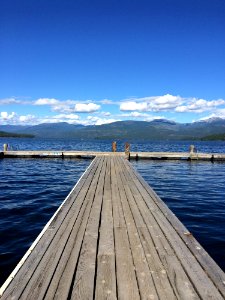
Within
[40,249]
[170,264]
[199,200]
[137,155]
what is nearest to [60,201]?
[199,200]

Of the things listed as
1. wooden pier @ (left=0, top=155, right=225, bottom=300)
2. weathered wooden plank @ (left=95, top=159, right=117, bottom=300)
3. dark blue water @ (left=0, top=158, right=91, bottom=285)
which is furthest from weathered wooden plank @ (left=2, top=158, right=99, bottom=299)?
dark blue water @ (left=0, top=158, right=91, bottom=285)

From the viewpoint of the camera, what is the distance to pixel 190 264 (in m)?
5.29

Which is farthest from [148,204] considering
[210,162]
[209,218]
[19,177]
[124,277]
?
[210,162]

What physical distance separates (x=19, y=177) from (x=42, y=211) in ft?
32.4

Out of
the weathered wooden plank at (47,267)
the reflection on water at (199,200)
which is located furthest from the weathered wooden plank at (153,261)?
the reflection on water at (199,200)

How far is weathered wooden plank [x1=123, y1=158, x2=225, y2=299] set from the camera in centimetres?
441

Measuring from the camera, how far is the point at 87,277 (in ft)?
15.6

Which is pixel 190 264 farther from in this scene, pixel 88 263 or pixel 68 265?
pixel 68 265

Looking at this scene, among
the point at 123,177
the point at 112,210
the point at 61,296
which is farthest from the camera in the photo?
the point at 123,177

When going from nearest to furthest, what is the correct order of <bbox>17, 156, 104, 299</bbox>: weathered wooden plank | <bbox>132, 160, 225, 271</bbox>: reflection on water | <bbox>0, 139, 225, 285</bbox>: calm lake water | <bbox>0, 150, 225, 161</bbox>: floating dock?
<bbox>17, 156, 104, 299</bbox>: weathered wooden plank, <bbox>0, 139, 225, 285</bbox>: calm lake water, <bbox>132, 160, 225, 271</bbox>: reflection on water, <bbox>0, 150, 225, 161</bbox>: floating dock

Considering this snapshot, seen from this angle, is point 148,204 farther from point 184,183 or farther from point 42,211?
point 184,183

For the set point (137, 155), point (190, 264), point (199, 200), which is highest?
point (137, 155)

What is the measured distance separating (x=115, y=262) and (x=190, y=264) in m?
1.32

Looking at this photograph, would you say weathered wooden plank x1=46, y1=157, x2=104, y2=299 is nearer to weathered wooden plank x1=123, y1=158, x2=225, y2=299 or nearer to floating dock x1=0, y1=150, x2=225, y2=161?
weathered wooden plank x1=123, y1=158, x2=225, y2=299
